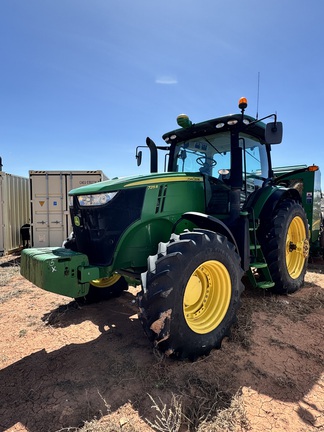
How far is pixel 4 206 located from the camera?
369 inches

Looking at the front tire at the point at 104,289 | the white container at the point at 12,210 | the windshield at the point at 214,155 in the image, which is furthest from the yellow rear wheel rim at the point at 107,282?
the white container at the point at 12,210

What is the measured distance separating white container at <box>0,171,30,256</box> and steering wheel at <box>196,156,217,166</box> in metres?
7.31

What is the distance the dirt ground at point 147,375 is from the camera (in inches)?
86.6

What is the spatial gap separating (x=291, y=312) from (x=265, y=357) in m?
1.34

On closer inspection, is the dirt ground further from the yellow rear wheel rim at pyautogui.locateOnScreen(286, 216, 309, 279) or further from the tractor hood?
the tractor hood

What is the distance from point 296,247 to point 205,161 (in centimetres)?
219

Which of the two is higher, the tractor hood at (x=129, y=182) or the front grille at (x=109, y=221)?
the tractor hood at (x=129, y=182)

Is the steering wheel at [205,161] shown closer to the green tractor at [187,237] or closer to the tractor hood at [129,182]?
the green tractor at [187,237]

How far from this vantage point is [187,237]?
118 inches

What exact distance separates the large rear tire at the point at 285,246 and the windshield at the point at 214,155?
0.81 meters

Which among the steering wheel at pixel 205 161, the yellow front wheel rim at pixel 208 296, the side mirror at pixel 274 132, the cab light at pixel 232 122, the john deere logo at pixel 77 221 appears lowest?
the yellow front wheel rim at pixel 208 296

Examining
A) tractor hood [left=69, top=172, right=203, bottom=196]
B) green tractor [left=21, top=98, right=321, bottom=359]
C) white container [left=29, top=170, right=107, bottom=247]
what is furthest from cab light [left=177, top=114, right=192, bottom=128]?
white container [left=29, top=170, right=107, bottom=247]

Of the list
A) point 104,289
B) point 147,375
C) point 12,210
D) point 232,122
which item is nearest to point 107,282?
point 104,289

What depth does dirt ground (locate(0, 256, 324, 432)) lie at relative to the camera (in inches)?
86.6
